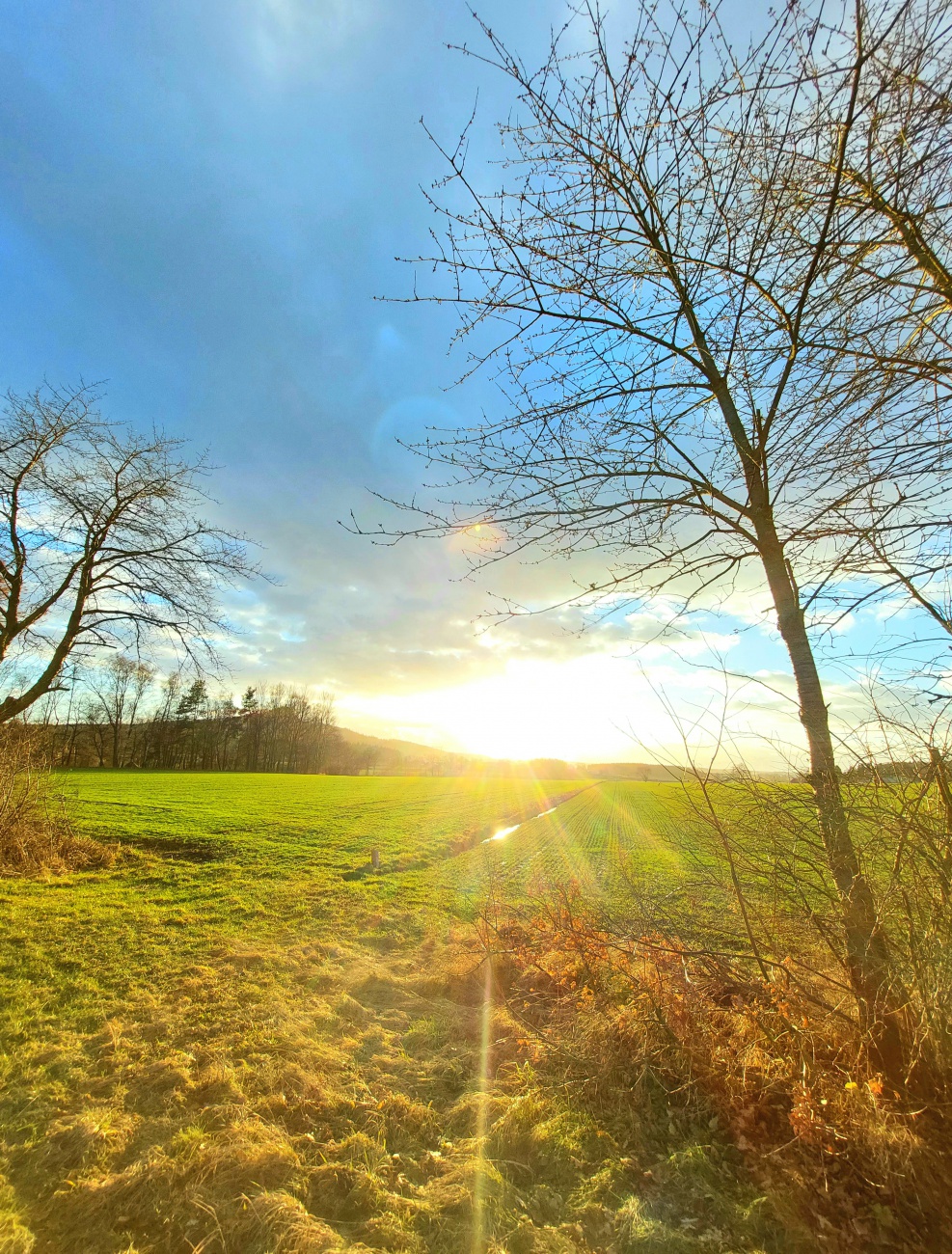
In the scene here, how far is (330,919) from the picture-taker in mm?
8898

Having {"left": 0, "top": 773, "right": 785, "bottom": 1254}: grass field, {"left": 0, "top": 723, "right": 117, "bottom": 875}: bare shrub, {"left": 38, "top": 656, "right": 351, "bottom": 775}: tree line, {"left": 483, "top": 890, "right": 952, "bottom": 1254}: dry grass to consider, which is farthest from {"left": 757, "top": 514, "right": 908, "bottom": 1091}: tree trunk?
{"left": 38, "top": 656, "right": 351, "bottom": 775}: tree line

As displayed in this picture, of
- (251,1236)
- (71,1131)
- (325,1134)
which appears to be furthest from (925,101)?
(71,1131)

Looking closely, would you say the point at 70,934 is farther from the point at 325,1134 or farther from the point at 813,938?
the point at 813,938

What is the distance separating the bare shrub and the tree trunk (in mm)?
12644

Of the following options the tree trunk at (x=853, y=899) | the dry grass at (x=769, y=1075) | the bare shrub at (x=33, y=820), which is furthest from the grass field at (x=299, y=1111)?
the bare shrub at (x=33, y=820)

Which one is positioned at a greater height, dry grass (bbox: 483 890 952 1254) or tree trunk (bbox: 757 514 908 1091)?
tree trunk (bbox: 757 514 908 1091)

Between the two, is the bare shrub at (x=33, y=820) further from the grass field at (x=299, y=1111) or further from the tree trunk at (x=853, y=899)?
the tree trunk at (x=853, y=899)

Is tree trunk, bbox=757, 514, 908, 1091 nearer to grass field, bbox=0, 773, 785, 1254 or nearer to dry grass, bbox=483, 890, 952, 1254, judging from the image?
dry grass, bbox=483, 890, 952, 1254

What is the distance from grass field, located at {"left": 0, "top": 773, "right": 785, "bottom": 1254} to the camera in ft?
9.23

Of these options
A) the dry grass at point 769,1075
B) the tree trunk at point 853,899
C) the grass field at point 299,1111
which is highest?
the tree trunk at point 853,899

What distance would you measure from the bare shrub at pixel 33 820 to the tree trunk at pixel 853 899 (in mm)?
12644

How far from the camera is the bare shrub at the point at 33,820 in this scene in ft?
32.4

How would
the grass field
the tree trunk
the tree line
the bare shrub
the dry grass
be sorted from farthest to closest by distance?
Result: the tree line → the bare shrub → the tree trunk → the grass field → the dry grass

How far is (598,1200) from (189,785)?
42892 mm
